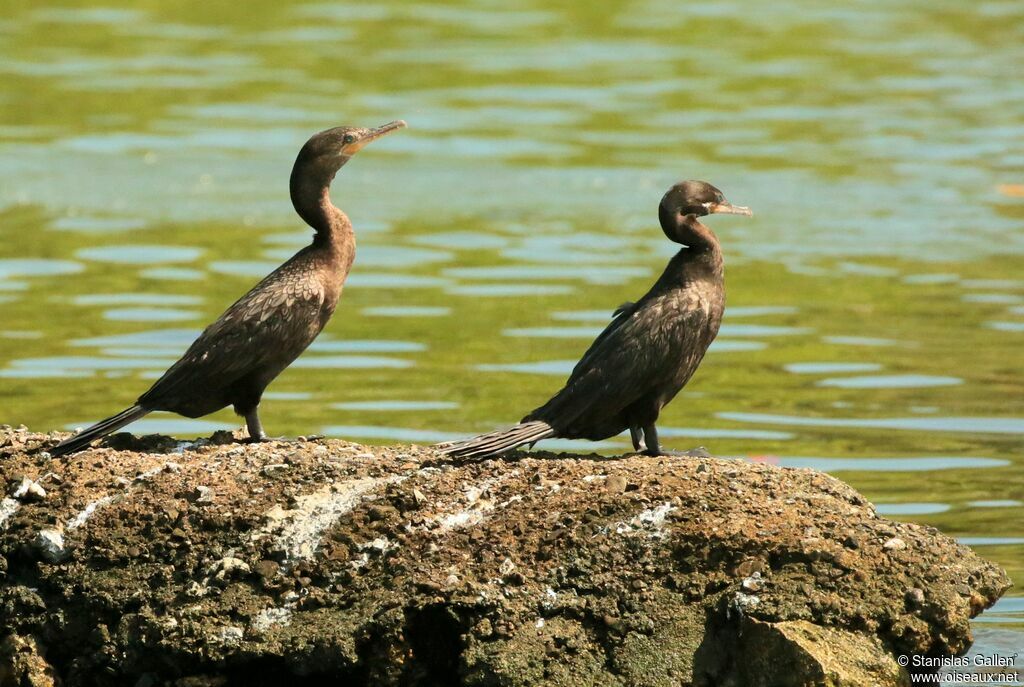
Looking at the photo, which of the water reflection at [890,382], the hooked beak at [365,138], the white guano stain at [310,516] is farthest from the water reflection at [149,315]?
the white guano stain at [310,516]

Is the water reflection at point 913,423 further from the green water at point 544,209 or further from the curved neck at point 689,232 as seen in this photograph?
the curved neck at point 689,232

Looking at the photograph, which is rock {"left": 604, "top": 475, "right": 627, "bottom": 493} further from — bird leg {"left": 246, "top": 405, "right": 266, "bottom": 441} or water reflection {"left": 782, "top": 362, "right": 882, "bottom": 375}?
water reflection {"left": 782, "top": 362, "right": 882, "bottom": 375}

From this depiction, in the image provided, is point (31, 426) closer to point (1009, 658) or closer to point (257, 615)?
point (257, 615)

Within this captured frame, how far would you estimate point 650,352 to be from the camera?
710 cm

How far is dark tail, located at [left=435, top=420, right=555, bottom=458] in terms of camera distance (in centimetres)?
672

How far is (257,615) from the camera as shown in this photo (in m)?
6.29

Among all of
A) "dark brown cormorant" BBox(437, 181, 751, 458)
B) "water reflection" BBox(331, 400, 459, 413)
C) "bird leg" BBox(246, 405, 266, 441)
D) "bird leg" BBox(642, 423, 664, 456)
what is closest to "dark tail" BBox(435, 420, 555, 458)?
"dark brown cormorant" BBox(437, 181, 751, 458)

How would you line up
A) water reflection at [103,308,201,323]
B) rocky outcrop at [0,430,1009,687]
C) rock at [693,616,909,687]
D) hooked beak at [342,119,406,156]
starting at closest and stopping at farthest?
rock at [693,616,909,687]
rocky outcrop at [0,430,1009,687]
hooked beak at [342,119,406,156]
water reflection at [103,308,201,323]

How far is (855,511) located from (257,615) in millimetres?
2010

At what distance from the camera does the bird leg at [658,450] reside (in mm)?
6938

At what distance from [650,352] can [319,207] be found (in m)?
1.56

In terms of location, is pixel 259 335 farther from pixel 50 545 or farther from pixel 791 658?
pixel 791 658

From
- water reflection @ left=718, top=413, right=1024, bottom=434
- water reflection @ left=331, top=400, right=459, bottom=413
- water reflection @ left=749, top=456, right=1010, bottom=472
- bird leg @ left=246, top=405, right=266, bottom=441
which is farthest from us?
water reflection @ left=331, top=400, right=459, bottom=413

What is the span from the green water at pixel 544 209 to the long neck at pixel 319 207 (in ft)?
10.1
